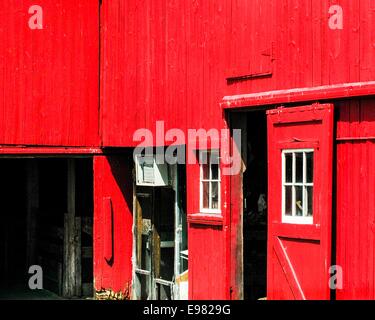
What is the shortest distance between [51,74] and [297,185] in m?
5.64

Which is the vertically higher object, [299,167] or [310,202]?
[299,167]

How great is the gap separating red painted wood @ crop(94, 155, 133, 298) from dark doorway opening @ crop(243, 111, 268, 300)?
8.62 ft

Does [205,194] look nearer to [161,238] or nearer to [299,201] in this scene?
[161,238]

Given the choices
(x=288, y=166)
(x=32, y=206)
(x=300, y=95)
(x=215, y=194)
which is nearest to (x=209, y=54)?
(x=215, y=194)

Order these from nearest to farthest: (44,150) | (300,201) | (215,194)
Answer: (300,201) < (215,194) < (44,150)

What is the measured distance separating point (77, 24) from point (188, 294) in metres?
5.03

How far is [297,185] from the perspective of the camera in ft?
32.2

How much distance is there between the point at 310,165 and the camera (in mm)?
9648

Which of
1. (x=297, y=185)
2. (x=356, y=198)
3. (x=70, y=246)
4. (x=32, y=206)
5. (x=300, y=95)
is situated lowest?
(x=70, y=246)

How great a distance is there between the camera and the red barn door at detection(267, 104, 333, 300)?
924cm

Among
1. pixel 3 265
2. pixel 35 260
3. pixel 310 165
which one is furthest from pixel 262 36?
pixel 3 265

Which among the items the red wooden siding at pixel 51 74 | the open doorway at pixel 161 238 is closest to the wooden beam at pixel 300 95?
the open doorway at pixel 161 238

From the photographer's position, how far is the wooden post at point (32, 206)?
661 inches

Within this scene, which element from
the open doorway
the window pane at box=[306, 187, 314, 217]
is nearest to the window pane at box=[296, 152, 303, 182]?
the window pane at box=[306, 187, 314, 217]
